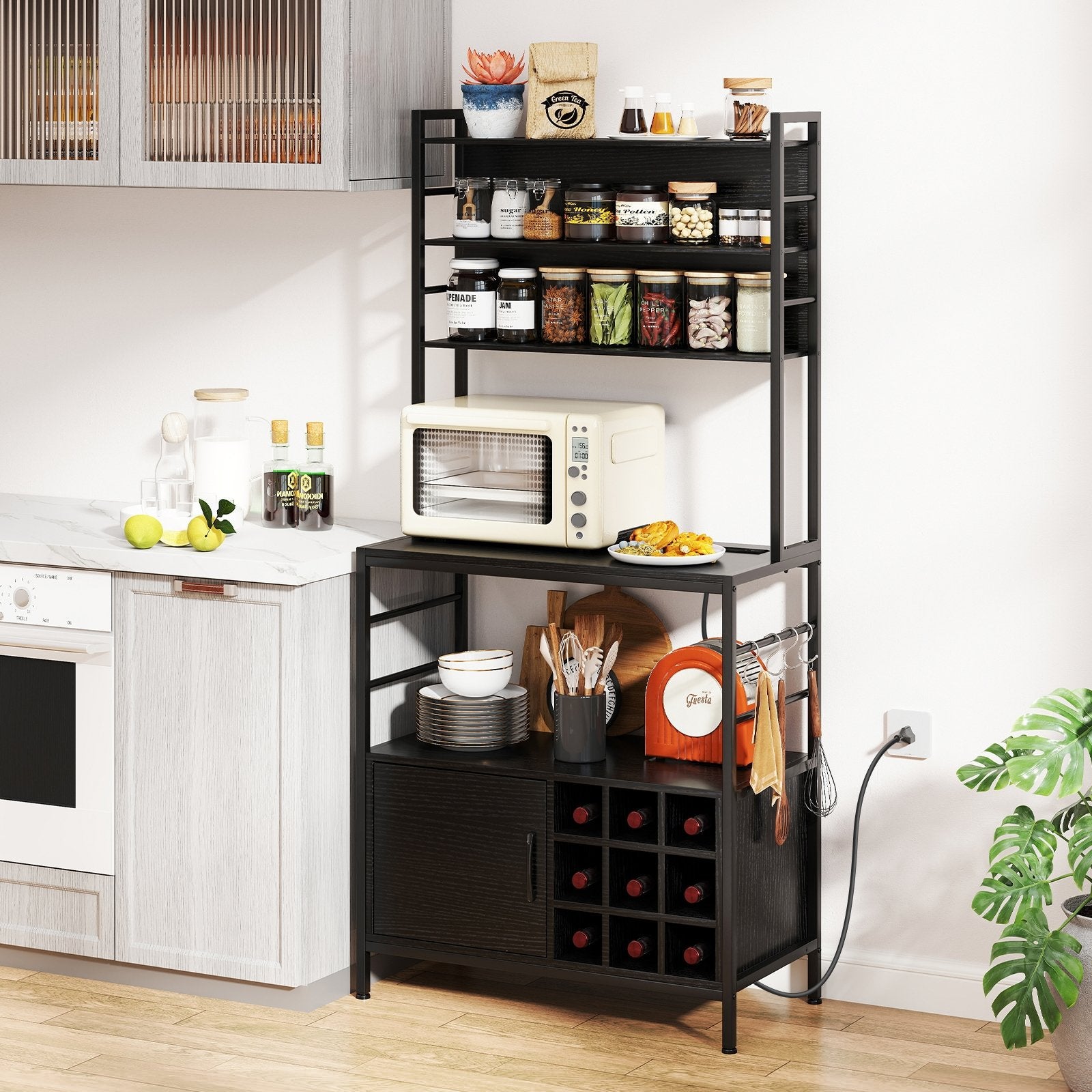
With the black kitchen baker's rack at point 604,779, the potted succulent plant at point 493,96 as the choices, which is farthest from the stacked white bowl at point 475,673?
the potted succulent plant at point 493,96

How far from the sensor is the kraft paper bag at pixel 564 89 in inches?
140

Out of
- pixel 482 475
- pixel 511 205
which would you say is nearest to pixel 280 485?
pixel 482 475

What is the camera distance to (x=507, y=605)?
394 centimetres

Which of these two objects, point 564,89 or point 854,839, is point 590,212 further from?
point 854,839

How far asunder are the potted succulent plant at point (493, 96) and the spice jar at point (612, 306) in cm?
33

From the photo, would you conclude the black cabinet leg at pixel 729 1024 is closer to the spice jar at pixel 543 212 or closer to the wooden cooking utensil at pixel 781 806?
the wooden cooking utensil at pixel 781 806

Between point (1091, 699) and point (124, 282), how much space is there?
2.23 metres

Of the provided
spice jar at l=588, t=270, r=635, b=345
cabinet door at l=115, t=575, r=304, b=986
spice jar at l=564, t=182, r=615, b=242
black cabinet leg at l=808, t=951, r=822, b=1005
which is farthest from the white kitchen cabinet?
black cabinet leg at l=808, t=951, r=822, b=1005

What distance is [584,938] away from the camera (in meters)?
3.50

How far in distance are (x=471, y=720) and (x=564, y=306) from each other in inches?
31.8

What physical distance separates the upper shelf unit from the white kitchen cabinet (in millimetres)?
811

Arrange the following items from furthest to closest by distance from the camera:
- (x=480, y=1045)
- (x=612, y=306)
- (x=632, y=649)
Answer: (x=632, y=649) → (x=612, y=306) → (x=480, y=1045)

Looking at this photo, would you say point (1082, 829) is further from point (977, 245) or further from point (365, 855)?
point (365, 855)

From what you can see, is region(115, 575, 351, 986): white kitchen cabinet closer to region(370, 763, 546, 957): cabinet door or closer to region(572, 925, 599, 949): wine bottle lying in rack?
region(370, 763, 546, 957): cabinet door
